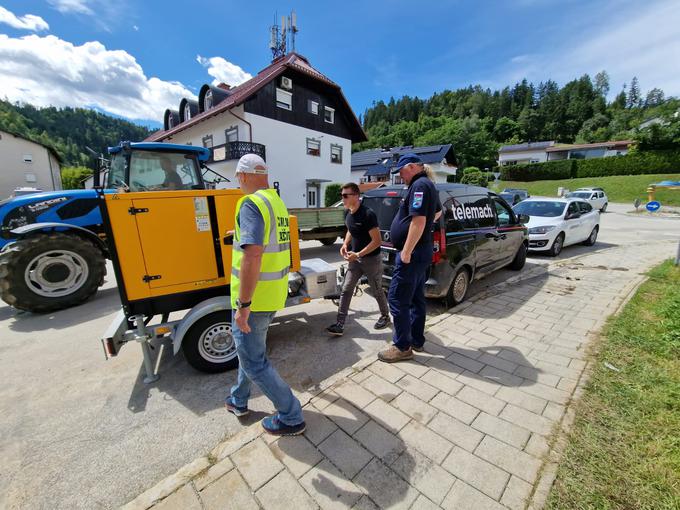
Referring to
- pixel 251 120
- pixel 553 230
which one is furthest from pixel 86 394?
pixel 251 120

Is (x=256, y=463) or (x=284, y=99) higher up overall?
(x=284, y=99)

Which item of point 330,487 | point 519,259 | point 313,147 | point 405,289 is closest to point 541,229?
point 519,259

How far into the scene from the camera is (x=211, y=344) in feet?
9.70

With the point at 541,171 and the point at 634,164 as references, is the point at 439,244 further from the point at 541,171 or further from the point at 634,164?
the point at 541,171

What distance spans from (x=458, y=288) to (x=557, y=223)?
552 centimetres

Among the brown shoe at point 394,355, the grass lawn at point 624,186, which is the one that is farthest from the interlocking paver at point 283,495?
the grass lawn at point 624,186

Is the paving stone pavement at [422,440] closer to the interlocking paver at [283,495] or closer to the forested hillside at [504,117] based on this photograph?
the interlocking paver at [283,495]

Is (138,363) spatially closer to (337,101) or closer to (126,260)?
(126,260)

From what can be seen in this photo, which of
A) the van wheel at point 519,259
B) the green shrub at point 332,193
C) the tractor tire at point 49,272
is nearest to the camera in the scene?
the tractor tire at point 49,272

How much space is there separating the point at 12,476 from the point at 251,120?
60.0 feet

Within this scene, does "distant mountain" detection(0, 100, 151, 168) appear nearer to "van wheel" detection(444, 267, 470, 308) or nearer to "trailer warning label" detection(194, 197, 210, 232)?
"trailer warning label" detection(194, 197, 210, 232)

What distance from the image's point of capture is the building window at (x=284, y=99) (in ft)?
60.5

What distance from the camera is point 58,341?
146 inches

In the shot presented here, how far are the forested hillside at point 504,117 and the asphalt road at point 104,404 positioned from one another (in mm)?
61907
